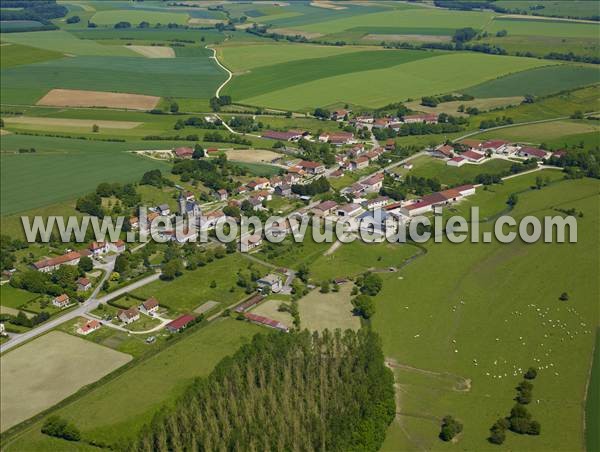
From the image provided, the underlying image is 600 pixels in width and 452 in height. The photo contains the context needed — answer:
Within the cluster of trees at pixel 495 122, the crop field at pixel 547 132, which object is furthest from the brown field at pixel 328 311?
the cluster of trees at pixel 495 122

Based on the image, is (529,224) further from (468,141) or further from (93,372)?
(93,372)

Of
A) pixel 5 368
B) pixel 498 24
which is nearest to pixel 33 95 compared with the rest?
pixel 5 368

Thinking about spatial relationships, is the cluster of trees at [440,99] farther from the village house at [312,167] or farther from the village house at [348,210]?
the village house at [348,210]

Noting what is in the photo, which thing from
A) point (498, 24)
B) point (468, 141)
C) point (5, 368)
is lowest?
point (5, 368)

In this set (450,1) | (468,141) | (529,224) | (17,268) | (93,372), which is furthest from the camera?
(450,1)

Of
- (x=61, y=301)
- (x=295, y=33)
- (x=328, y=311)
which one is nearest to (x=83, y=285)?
(x=61, y=301)

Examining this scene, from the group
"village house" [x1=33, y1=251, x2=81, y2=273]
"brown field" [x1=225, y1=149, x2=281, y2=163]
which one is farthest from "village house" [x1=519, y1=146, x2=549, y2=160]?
"village house" [x1=33, y1=251, x2=81, y2=273]

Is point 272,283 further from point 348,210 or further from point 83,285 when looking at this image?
point 348,210
